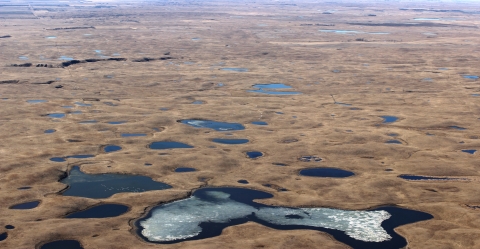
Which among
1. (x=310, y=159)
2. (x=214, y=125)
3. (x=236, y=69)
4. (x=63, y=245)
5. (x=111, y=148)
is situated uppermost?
(x=63, y=245)

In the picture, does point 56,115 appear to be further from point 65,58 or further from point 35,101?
point 65,58

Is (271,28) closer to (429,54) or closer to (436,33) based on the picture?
(436,33)

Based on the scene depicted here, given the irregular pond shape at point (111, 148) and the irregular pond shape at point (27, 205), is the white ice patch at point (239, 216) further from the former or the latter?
the irregular pond shape at point (111, 148)

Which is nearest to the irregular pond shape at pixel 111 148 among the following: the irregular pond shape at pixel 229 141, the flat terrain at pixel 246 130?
the flat terrain at pixel 246 130

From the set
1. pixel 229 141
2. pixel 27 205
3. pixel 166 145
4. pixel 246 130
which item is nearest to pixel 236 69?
pixel 246 130

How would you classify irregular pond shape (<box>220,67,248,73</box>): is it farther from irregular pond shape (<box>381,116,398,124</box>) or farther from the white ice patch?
the white ice patch

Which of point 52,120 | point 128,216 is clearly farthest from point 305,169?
point 52,120
